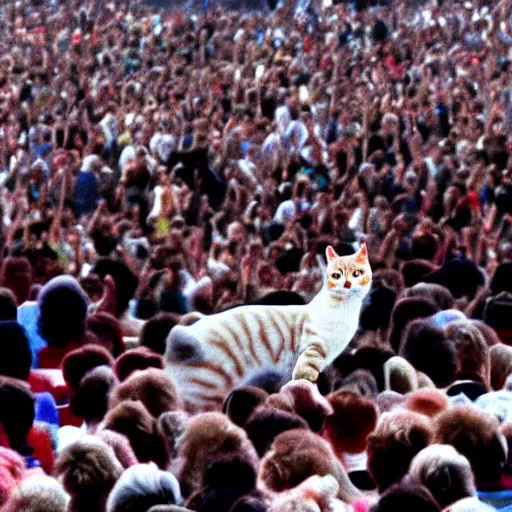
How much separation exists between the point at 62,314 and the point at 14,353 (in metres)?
0.73

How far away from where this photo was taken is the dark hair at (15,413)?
5.09m

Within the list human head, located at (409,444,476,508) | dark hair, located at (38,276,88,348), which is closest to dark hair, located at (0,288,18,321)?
dark hair, located at (38,276,88,348)

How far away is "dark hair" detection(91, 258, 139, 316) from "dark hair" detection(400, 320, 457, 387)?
2.14 meters

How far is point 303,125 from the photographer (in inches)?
635

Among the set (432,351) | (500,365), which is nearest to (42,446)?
(432,351)

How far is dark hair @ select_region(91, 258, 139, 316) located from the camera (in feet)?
26.1

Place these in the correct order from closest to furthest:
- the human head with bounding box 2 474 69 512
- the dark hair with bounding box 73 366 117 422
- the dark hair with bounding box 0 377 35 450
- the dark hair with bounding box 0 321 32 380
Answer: the human head with bounding box 2 474 69 512 → the dark hair with bounding box 0 377 35 450 → the dark hair with bounding box 73 366 117 422 → the dark hair with bounding box 0 321 32 380

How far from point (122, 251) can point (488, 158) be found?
5276mm

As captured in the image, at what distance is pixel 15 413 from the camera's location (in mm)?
5094

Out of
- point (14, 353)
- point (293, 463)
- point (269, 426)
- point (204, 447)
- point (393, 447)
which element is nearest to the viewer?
point (293, 463)

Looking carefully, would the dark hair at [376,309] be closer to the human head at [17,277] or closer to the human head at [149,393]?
the human head at [17,277]

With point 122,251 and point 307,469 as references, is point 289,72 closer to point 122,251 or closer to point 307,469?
point 122,251

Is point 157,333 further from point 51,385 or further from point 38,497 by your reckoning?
point 38,497

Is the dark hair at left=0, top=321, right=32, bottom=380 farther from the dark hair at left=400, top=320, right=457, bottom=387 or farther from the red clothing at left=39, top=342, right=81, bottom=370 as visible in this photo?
the dark hair at left=400, top=320, right=457, bottom=387
